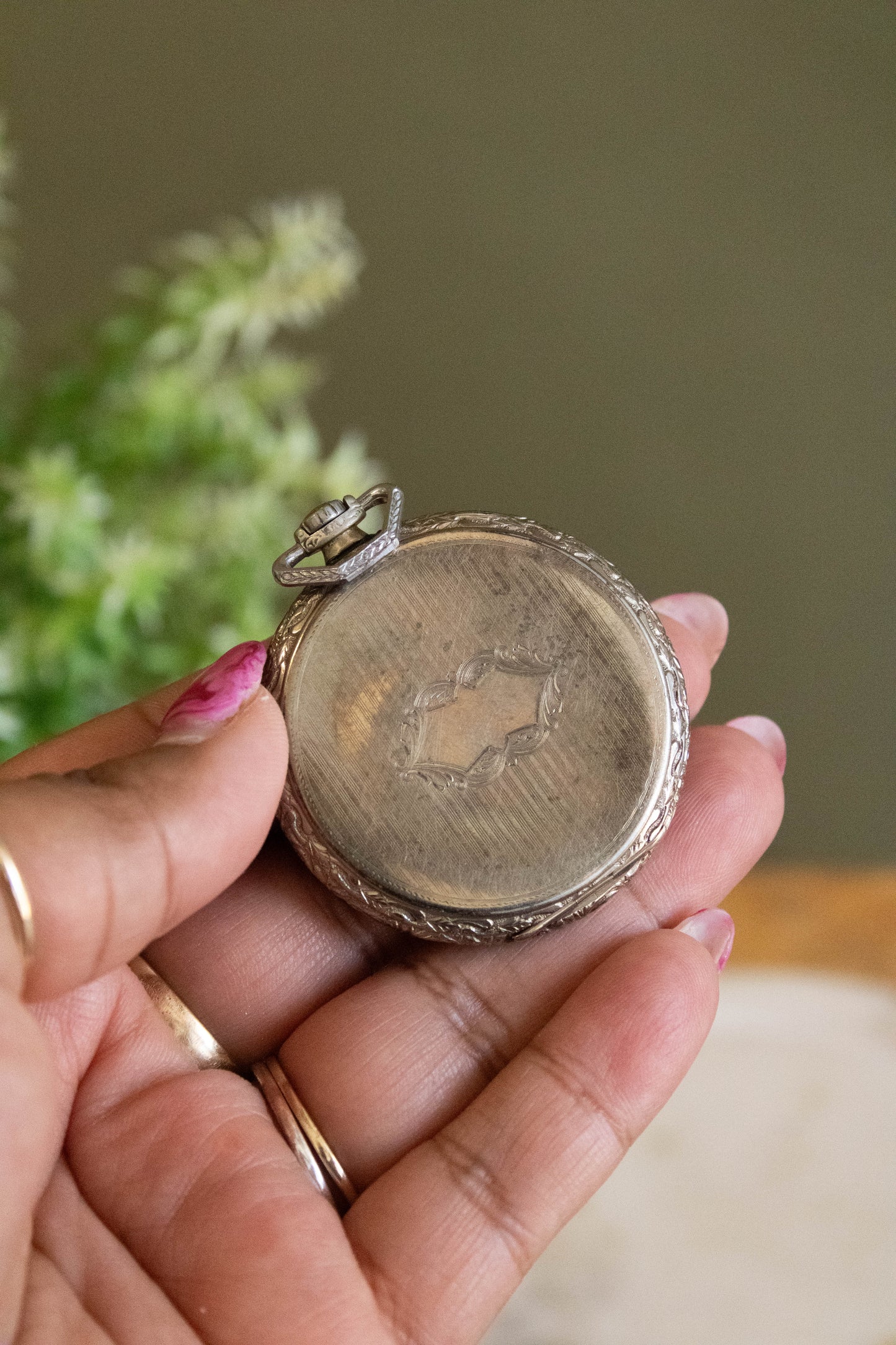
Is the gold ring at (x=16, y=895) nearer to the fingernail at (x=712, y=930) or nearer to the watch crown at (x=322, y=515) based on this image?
the watch crown at (x=322, y=515)

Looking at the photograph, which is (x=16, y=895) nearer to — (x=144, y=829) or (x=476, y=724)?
(x=144, y=829)

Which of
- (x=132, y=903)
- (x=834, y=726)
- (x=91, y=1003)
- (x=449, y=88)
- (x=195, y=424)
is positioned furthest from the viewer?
(x=834, y=726)

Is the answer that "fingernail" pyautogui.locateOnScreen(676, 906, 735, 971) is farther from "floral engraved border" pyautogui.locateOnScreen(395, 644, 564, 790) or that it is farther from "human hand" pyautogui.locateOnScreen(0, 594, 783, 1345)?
"floral engraved border" pyautogui.locateOnScreen(395, 644, 564, 790)

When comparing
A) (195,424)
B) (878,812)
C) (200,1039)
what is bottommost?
(878,812)

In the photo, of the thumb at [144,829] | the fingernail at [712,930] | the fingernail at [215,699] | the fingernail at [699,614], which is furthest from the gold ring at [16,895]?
the fingernail at [699,614]

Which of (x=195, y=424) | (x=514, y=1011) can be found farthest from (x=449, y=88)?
(x=514, y=1011)

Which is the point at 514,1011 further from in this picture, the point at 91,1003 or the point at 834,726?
the point at 834,726

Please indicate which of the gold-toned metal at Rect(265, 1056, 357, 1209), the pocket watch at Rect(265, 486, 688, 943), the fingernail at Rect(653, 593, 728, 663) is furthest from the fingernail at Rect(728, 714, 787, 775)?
the gold-toned metal at Rect(265, 1056, 357, 1209)
